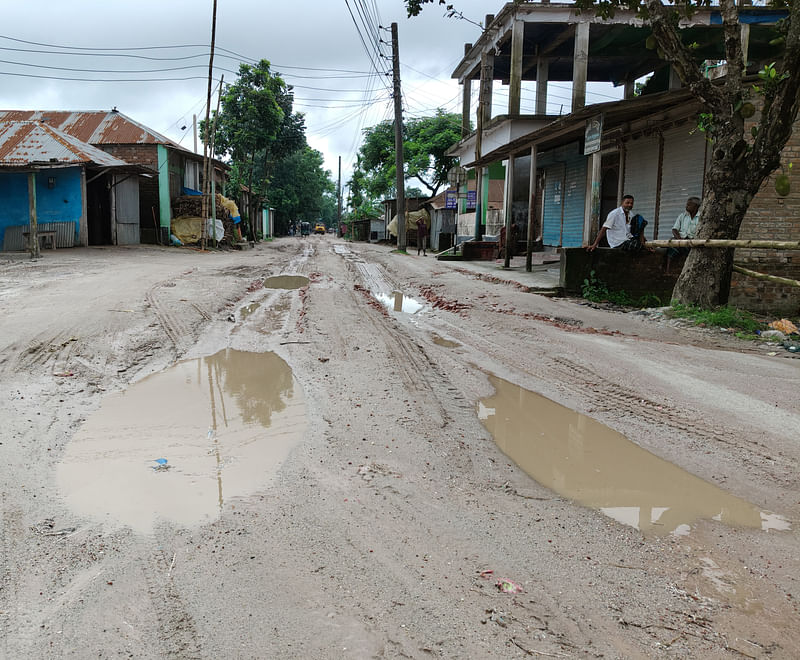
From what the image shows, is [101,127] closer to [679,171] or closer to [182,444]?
[679,171]

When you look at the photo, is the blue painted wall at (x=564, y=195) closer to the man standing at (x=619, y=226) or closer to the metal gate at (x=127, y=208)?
the man standing at (x=619, y=226)

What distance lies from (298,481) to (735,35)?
798 cm

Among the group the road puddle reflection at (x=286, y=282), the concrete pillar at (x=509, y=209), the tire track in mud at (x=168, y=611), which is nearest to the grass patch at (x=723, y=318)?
the road puddle reflection at (x=286, y=282)

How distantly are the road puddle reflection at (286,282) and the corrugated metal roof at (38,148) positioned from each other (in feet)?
27.2

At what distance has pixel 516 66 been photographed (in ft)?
59.0

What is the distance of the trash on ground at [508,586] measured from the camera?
2.36 metres

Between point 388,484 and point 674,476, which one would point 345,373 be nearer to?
point 388,484

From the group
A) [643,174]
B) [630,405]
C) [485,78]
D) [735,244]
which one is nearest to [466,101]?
[485,78]

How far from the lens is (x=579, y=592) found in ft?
7.75

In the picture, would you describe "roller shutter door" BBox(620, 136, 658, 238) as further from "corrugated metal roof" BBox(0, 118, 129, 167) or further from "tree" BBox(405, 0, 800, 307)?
"corrugated metal roof" BBox(0, 118, 129, 167)

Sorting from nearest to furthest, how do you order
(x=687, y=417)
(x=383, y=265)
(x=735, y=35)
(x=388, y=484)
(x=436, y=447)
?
(x=388, y=484) → (x=436, y=447) → (x=687, y=417) → (x=735, y=35) → (x=383, y=265)

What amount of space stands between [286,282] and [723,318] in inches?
311

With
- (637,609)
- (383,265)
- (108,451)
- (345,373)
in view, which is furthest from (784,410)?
(383,265)

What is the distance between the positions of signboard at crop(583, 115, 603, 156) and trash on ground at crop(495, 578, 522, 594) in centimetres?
1036
